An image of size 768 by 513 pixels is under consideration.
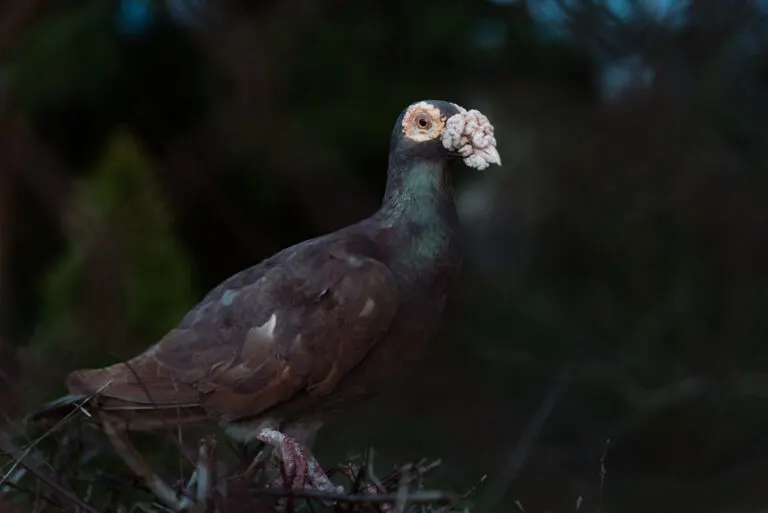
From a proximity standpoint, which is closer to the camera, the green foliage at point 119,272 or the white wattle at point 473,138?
the white wattle at point 473,138

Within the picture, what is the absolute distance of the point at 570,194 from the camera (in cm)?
402

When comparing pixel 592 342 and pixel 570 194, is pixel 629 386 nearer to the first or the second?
pixel 592 342

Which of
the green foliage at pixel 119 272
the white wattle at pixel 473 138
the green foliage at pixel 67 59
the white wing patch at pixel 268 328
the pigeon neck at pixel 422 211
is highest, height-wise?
the green foliage at pixel 67 59

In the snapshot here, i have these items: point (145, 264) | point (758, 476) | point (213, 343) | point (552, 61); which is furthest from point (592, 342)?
point (213, 343)

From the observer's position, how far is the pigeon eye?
1672 mm

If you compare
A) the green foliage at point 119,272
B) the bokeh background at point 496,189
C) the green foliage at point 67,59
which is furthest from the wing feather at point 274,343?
the green foliage at point 67,59

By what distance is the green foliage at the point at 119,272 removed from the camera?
2.88m

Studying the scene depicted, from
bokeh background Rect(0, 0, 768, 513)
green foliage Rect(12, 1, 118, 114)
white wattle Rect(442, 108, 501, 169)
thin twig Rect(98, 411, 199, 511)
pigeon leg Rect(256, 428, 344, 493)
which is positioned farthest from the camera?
green foliage Rect(12, 1, 118, 114)

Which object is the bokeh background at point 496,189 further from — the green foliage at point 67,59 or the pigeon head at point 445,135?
the pigeon head at point 445,135

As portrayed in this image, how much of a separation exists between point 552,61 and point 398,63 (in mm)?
606

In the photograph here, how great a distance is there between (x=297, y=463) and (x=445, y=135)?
52cm

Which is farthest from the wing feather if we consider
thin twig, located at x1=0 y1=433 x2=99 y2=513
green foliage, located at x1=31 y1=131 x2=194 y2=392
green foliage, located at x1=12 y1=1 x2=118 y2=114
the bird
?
green foliage, located at x1=12 y1=1 x2=118 y2=114

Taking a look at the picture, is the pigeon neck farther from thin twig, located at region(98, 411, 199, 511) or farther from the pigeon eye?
thin twig, located at region(98, 411, 199, 511)

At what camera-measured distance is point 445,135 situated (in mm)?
1636
